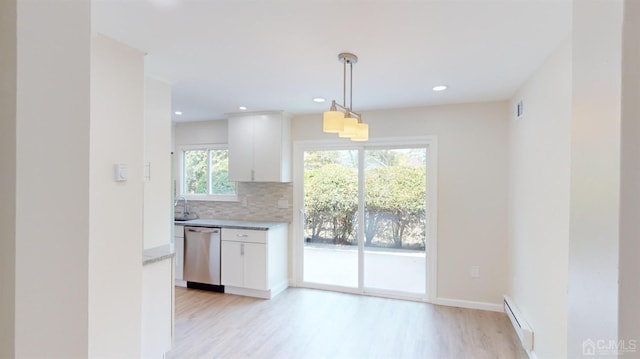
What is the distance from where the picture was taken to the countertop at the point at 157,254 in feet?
7.89

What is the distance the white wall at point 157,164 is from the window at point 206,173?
212 cm

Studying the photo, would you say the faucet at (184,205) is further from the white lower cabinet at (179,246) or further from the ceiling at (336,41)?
the ceiling at (336,41)

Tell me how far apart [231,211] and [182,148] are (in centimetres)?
134

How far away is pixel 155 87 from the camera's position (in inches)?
110

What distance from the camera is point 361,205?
4.33m

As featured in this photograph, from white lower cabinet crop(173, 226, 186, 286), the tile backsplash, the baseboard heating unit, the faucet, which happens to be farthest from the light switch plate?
the baseboard heating unit

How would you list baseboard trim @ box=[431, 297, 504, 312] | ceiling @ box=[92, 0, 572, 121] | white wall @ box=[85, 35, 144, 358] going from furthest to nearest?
baseboard trim @ box=[431, 297, 504, 312]
white wall @ box=[85, 35, 144, 358]
ceiling @ box=[92, 0, 572, 121]

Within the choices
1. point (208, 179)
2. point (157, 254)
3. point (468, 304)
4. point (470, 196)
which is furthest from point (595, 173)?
point (208, 179)

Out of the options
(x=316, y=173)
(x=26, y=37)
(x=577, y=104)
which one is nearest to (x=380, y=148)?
(x=316, y=173)

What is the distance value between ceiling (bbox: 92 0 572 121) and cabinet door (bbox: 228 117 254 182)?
127cm

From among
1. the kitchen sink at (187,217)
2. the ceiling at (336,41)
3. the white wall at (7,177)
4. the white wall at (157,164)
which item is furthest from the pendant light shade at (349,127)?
the kitchen sink at (187,217)

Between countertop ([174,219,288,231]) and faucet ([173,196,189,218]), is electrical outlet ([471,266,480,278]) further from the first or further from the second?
Result: faucet ([173,196,189,218])

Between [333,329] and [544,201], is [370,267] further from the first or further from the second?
[544,201]

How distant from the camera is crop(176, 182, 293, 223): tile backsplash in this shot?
15.2 feet
